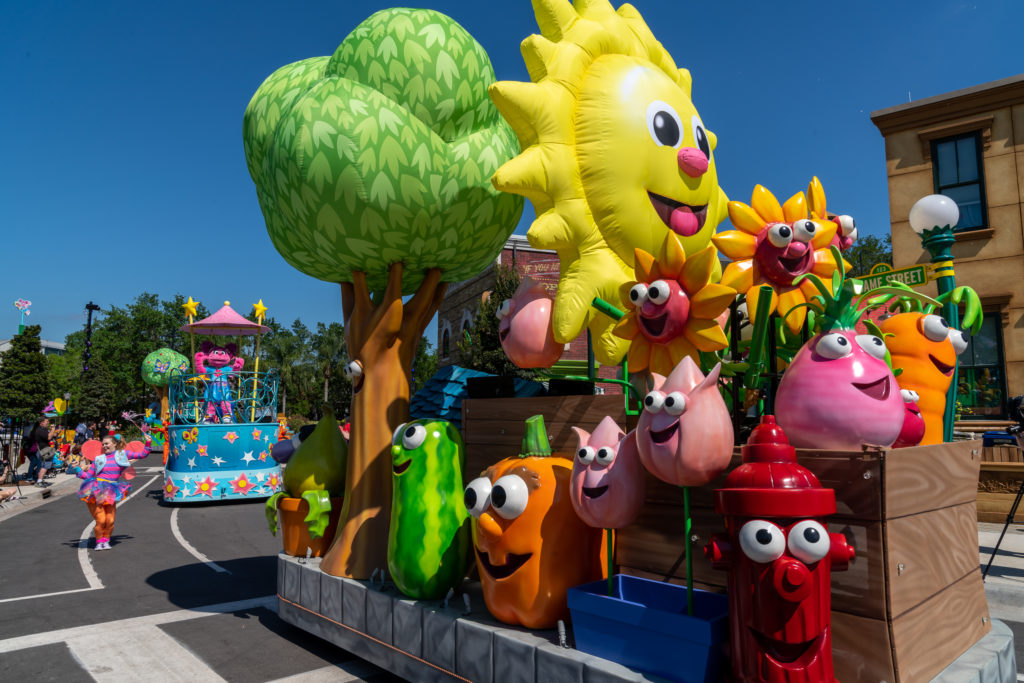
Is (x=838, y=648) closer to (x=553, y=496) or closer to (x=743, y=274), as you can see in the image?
(x=553, y=496)

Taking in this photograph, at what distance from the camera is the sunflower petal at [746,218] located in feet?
12.9

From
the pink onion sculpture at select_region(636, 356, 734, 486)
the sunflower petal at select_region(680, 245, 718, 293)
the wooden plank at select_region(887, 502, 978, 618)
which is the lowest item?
the wooden plank at select_region(887, 502, 978, 618)

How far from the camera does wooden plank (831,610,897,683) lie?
2.52 meters

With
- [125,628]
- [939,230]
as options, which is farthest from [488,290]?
[939,230]

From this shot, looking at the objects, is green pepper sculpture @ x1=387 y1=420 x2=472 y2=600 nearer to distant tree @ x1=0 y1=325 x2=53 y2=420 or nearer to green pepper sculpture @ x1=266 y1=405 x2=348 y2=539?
green pepper sculpture @ x1=266 y1=405 x2=348 y2=539

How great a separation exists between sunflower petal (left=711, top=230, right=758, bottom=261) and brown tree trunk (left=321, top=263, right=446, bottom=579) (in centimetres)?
254

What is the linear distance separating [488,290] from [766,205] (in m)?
17.8

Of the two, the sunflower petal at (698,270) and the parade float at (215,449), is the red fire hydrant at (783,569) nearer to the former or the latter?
the sunflower petal at (698,270)

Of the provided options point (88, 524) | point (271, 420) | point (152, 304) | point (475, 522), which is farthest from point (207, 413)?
point (152, 304)

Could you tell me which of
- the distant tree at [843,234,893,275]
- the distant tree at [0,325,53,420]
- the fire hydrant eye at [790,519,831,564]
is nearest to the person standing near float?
the fire hydrant eye at [790,519,831,564]

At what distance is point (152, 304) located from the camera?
5900 centimetres

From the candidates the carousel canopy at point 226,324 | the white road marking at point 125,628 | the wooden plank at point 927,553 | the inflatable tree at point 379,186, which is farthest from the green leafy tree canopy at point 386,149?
the carousel canopy at point 226,324

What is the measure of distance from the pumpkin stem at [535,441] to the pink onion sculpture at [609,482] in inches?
21.8

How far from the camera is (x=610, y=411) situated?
12.5ft
